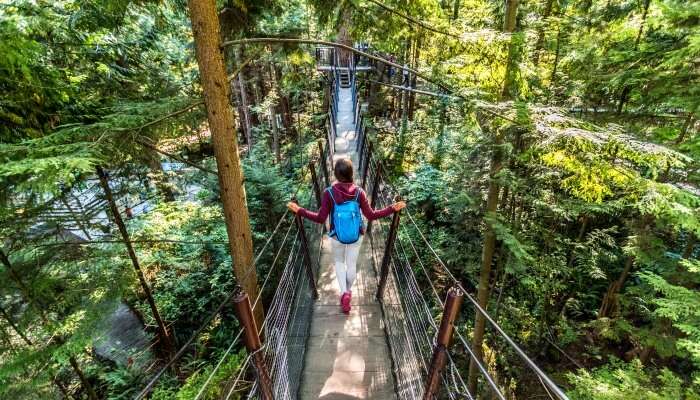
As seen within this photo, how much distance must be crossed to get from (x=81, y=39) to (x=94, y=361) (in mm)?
5041

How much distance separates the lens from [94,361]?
18.0 feet

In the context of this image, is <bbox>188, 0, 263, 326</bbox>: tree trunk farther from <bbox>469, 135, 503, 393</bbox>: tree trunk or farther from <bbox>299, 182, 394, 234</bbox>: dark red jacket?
<bbox>469, 135, 503, 393</bbox>: tree trunk

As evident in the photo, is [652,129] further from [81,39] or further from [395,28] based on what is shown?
[81,39]

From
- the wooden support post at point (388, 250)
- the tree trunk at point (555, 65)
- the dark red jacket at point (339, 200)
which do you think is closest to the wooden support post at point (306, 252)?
the dark red jacket at point (339, 200)

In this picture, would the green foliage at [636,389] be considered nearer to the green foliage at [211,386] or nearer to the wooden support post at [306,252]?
the wooden support post at [306,252]

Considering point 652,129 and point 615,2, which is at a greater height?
point 615,2

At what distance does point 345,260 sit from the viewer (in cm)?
290

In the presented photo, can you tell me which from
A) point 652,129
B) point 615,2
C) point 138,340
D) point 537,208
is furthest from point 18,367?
point 615,2

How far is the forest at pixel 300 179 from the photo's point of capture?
2424 mm

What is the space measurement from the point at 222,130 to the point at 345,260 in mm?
1491

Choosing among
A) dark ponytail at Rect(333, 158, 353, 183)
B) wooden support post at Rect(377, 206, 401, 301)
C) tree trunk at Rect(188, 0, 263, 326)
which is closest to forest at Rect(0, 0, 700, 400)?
tree trunk at Rect(188, 0, 263, 326)

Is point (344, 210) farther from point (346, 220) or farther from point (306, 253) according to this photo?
point (306, 253)

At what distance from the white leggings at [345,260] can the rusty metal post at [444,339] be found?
1.28 meters

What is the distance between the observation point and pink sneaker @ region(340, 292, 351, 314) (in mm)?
3045
